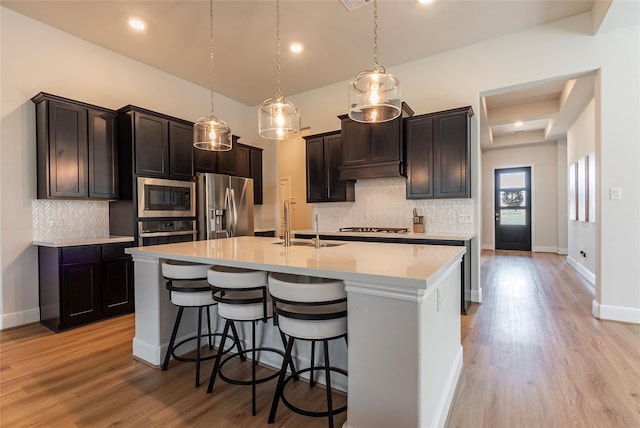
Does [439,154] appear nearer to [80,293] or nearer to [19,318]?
[80,293]

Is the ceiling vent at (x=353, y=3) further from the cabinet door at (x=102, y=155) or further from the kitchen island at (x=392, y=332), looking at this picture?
the cabinet door at (x=102, y=155)

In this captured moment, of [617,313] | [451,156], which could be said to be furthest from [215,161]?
[617,313]

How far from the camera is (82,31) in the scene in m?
3.53

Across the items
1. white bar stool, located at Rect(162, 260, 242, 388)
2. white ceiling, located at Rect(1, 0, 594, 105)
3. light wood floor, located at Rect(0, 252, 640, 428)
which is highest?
white ceiling, located at Rect(1, 0, 594, 105)

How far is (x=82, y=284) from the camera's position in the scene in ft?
10.5

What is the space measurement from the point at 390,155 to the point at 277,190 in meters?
2.63

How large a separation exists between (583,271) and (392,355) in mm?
5560

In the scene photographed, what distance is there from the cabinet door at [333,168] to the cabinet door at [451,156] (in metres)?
1.37

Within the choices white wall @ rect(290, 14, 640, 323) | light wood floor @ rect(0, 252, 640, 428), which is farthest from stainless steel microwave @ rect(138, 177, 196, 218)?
white wall @ rect(290, 14, 640, 323)

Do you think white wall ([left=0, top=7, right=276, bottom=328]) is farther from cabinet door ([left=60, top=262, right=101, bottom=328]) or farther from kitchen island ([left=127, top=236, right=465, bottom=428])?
kitchen island ([left=127, top=236, right=465, bottom=428])

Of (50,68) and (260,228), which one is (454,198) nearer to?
(260,228)

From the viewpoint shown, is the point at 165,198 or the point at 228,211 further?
the point at 228,211

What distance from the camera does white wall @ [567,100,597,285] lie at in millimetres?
4730

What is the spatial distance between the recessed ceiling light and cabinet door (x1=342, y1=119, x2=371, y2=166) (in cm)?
262
